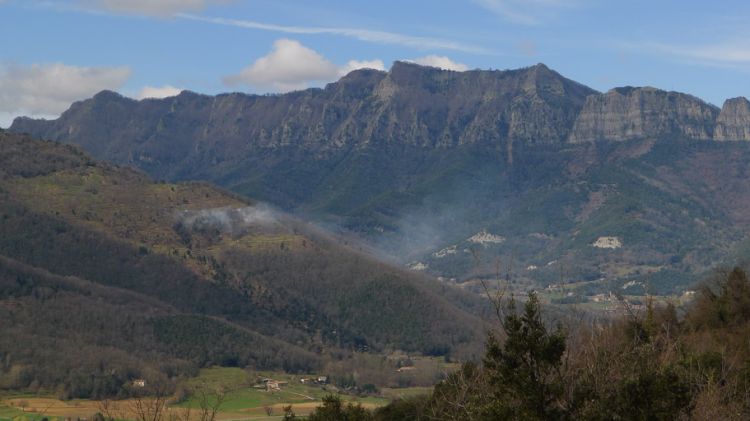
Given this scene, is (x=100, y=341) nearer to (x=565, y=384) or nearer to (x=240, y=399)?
(x=240, y=399)

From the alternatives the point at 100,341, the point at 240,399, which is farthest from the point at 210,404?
the point at 100,341

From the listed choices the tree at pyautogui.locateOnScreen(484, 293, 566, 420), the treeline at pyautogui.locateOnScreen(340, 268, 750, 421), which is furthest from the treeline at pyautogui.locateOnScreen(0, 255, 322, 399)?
the tree at pyautogui.locateOnScreen(484, 293, 566, 420)

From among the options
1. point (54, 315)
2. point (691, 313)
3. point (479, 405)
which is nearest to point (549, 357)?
point (479, 405)

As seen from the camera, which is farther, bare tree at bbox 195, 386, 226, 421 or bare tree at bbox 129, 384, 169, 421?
bare tree at bbox 195, 386, 226, 421

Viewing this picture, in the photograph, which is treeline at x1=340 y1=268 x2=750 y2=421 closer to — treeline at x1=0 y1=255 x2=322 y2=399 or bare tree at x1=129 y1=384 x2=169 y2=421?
bare tree at x1=129 y1=384 x2=169 y2=421

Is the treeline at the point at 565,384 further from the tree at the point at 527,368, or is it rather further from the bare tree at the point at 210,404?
the bare tree at the point at 210,404

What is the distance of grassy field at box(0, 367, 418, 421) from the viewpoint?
119387mm

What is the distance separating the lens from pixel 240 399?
452ft

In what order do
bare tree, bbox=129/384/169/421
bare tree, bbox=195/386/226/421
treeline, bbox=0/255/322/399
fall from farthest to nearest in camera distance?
treeline, bbox=0/255/322/399 < bare tree, bbox=195/386/226/421 < bare tree, bbox=129/384/169/421

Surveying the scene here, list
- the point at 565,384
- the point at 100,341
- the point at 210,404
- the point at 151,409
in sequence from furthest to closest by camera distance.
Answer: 1. the point at 100,341
2. the point at 210,404
3. the point at 151,409
4. the point at 565,384

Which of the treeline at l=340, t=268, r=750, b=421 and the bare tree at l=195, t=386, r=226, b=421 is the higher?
the treeline at l=340, t=268, r=750, b=421

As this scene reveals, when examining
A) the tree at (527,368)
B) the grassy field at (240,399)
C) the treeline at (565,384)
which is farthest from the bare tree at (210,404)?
the tree at (527,368)

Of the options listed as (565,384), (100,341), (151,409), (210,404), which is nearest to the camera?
(565,384)

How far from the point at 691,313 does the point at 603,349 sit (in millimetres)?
50781
